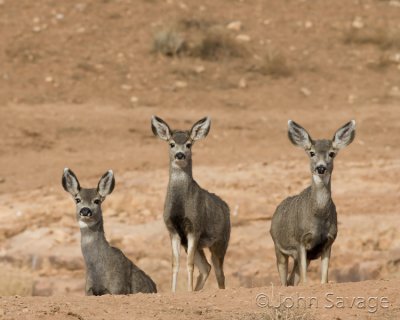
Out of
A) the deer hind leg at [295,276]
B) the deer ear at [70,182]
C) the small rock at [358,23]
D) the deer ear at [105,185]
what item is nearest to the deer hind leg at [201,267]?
the deer hind leg at [295,276]

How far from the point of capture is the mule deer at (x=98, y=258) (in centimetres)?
1407

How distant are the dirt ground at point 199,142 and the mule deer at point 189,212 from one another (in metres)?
0.72

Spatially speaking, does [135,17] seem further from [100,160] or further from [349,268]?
[349,268]

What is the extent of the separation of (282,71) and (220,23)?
2.59 metres

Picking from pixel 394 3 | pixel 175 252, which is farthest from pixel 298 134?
pixel 394 3

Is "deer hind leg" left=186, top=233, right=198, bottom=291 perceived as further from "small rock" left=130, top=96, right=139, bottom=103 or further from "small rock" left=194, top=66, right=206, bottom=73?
"small rock" left=194, top=66, right=206, bottom=73

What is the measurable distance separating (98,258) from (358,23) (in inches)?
772

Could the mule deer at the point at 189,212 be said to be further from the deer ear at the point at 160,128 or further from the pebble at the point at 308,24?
the pebble at the point at 308,24

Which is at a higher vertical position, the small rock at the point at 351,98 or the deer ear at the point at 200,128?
the small rock at the point at 351,98

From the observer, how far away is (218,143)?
26016 millimetres

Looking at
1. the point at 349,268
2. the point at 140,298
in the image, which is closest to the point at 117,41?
the point at 349,268

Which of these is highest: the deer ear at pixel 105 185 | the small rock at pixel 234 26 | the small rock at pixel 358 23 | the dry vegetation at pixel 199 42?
the small rock at pixel 358 23

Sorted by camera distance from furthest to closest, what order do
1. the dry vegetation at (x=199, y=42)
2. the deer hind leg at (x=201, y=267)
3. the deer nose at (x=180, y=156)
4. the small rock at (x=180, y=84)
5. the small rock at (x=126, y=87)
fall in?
the dry vegetation at (x=199, y=42) < the small rock at (x=180, y=84) < the small rock at (x=126, y=87) < the deer hind leg at (x=201, y=267) < the deer nose at (x=180, y=156)

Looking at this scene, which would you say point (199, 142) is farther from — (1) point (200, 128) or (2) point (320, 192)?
(2) point (320, 192)
